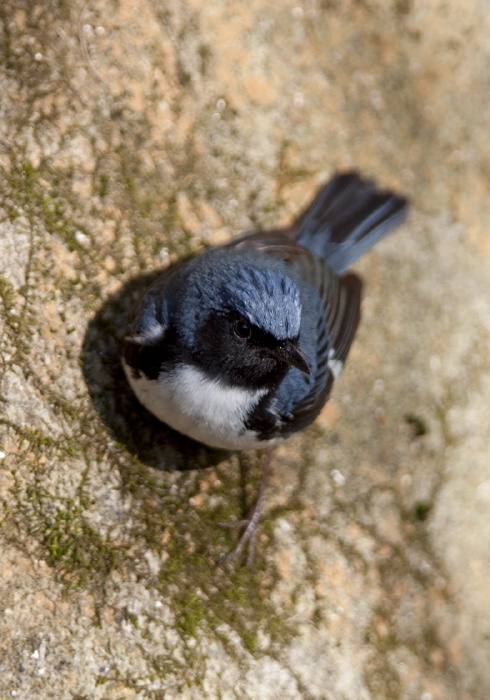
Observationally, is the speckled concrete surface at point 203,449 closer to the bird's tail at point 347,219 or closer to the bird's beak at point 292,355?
the bird's tail at point 347,219

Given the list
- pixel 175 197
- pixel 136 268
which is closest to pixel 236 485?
pixel 136 268

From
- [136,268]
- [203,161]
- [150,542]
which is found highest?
[203,161]

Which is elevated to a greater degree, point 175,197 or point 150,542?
point 175,197

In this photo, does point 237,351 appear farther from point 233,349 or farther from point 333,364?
point 333,364

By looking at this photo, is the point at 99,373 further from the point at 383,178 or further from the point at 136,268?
the point at 383,178

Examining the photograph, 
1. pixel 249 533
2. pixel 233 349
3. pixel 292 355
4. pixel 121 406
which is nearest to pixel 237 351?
pixel 233 349

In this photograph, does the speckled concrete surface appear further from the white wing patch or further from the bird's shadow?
the white wing patch
